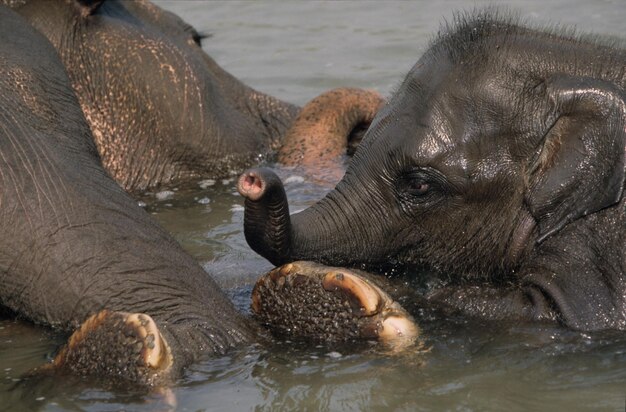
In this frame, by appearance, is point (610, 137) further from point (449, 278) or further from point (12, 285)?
point (12, 285)

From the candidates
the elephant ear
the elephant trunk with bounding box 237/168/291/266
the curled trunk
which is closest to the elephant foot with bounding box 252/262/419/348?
the elephant trunk with bounding box 237/168/291/266

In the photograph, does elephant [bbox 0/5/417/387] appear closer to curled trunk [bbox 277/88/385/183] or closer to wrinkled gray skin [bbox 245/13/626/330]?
wrinkled gray skin [bbox 245/13/626/330]

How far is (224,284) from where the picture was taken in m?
6.74

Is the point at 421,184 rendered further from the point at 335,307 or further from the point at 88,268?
the point at 88,268

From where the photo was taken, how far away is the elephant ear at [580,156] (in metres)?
6.05

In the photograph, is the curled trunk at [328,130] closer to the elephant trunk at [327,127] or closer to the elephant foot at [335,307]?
the elephant trunk at [327,127]

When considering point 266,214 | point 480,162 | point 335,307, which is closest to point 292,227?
point 266,214

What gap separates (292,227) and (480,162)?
0.79 metres

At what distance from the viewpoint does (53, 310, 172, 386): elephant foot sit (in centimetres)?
519

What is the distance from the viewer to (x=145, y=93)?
8500 mm

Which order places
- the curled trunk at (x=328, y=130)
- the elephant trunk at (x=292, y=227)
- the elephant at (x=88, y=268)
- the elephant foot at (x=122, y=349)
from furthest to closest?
the curled trunk at (x=328, y=130) → the elephant trunk at (x=292, y=227) → the elephant at (x=88, y=268) → the elephant foot at (x=122, y=349)

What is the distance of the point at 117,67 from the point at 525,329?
321 centimetres

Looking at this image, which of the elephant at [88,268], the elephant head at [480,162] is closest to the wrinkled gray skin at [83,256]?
the elephant at [88,268]

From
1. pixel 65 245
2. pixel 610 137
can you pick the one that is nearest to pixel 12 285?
pixel 65 245
